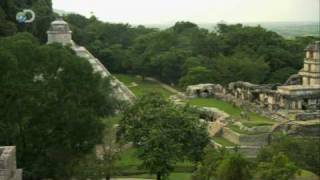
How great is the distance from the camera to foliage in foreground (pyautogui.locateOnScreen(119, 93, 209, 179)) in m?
32.1

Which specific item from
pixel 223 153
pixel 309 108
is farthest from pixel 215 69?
pixel 223 153

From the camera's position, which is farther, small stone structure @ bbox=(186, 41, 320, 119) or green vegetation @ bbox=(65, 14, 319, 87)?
green vegetation @ bbox=(65, 14, 319, 87)

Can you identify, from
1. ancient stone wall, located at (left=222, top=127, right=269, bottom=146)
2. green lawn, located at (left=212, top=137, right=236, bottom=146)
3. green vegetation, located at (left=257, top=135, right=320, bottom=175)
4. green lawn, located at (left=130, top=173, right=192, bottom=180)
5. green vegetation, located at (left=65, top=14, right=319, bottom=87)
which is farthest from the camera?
green vegetation, located at (left=65, top=14, right=319, bottom=87)

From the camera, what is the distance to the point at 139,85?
71938mm

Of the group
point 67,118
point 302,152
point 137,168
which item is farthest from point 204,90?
point 67,118

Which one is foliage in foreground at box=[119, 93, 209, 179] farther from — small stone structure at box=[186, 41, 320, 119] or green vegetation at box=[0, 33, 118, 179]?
small stone structure at box=[186, 41, 320, 119]

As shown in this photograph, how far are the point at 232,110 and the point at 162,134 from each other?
2265 cm

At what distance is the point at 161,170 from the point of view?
31.8m

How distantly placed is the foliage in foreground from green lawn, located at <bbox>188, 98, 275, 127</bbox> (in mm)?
12247

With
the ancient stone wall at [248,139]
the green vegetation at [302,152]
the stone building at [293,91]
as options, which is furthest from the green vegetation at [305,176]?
the stone building at [293,91]

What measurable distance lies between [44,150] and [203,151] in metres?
8.75

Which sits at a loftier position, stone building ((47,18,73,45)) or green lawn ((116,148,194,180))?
stone building ((47,18,73,45))

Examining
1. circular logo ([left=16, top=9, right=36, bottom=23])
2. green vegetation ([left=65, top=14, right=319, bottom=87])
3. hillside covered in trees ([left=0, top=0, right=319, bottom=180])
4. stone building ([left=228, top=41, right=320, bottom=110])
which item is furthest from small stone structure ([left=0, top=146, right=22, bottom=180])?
green vegetation ([left=65, top=14, right=319, bottom=87])

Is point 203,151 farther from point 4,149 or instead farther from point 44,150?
point 4,149
